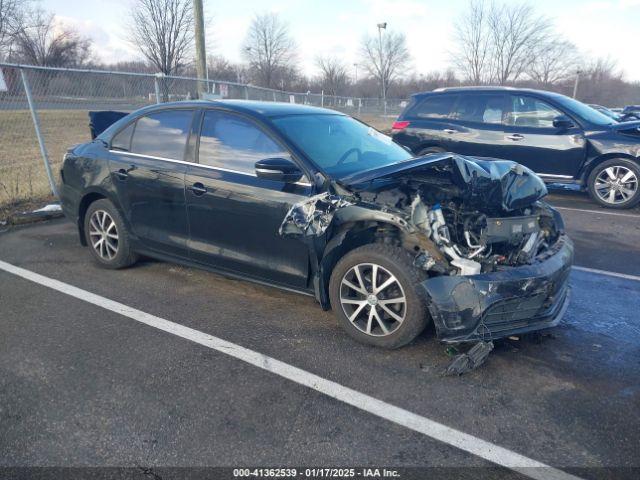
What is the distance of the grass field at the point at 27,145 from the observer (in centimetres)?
753

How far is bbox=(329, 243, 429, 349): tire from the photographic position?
3.19 m

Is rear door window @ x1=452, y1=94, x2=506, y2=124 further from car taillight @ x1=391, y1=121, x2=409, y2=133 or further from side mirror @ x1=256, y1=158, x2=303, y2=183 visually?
side mirror @ x1=256, y1=158, x2=303, y2=183

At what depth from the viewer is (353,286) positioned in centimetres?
342

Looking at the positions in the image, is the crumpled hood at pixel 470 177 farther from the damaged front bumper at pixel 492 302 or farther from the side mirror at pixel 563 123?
the side mirror at pixel 563 123

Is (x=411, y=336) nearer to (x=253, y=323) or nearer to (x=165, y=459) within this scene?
(x=253, y=323)

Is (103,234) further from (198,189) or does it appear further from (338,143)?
(338,143)

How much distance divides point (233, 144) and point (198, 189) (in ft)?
1.62

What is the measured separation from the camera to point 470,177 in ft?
11.0

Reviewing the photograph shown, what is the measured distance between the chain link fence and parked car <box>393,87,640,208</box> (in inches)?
190

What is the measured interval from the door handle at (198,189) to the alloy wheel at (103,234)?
47.2 inches

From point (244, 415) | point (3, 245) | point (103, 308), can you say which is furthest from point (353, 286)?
point (3, 245)

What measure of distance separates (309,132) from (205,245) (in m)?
1.34

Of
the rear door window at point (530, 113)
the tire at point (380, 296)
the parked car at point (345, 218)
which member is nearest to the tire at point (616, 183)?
the rear door window at point (530, 113)

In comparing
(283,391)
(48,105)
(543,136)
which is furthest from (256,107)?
(543,136)
